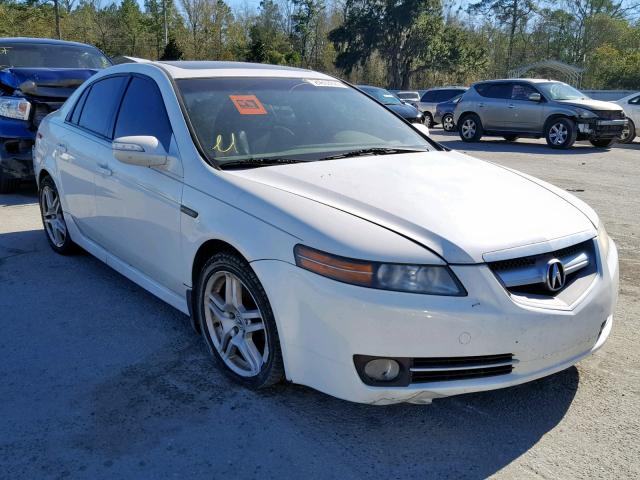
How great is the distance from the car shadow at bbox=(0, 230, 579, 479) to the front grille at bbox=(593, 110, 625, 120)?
1308 centimetres

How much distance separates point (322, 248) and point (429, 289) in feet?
1.55

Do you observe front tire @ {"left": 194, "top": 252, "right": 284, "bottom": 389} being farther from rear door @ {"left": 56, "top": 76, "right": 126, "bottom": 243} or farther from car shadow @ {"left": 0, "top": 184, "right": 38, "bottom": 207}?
car shadow @ {"left": 0, "top": 184, "right": 38, "bottom": 207}

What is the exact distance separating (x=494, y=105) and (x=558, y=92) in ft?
5.39

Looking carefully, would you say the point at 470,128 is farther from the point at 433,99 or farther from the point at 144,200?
the point at 144,200

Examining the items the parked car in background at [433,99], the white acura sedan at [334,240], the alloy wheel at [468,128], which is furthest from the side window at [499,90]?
the white acura sedan at [334,240]

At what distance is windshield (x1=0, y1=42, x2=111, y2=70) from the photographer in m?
8.59

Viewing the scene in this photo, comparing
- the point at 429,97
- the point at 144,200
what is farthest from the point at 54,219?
the point at 429,97

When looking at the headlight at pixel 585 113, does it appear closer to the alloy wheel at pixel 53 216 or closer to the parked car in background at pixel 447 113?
the parked car in background at pixel 447 113

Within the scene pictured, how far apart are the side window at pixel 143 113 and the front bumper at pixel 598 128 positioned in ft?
42.3

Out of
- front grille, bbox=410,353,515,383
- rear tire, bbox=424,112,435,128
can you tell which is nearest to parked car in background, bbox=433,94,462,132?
rear tire, bbox=424,112,435,128

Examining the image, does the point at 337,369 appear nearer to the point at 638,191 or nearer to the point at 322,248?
the point at 322,248

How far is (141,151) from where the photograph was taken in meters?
3.38

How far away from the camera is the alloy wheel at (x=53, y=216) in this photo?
16.9 feet

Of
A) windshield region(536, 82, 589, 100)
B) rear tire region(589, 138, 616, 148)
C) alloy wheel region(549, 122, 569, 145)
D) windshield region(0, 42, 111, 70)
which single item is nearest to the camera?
windshield region(0, 42, 111, 70)
